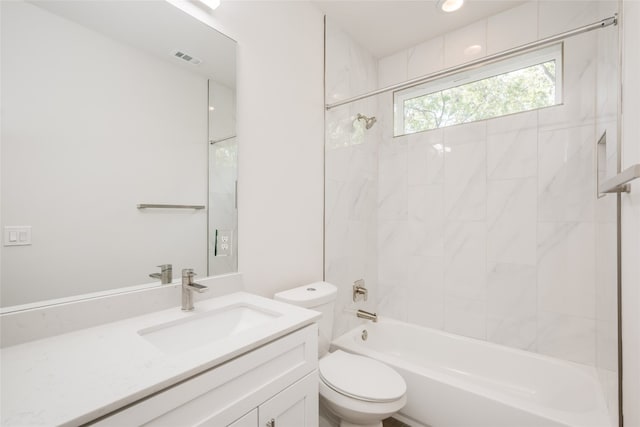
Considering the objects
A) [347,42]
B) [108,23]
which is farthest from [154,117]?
[347,42]

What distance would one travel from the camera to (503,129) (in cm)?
198

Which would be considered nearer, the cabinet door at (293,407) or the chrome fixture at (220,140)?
the cabinet door at (293,407)

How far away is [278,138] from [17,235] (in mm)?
1157

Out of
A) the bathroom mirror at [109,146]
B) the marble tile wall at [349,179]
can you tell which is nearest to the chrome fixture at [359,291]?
the marble tile wall at [349,179]

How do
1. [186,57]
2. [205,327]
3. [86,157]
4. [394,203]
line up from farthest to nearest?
[394,203] → [186,57] → [205,327] → [86,157]

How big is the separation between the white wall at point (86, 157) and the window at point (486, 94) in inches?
72.1

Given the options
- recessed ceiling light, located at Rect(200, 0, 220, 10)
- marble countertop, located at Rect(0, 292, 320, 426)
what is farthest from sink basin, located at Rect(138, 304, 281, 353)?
recessed ceiling light, located at Rect(200, 0, 220, 10)

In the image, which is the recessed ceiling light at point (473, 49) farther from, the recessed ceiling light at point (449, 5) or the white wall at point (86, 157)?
the white wall at point (86, 157)

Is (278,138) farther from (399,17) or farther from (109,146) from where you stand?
(399,17)

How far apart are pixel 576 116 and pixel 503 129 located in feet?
1.23

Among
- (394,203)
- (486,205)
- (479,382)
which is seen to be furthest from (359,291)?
(486,205)

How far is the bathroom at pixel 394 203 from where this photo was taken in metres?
1.24

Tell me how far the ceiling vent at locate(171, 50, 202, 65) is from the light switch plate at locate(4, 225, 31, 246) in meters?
0.85

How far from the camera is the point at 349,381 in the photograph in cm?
143
